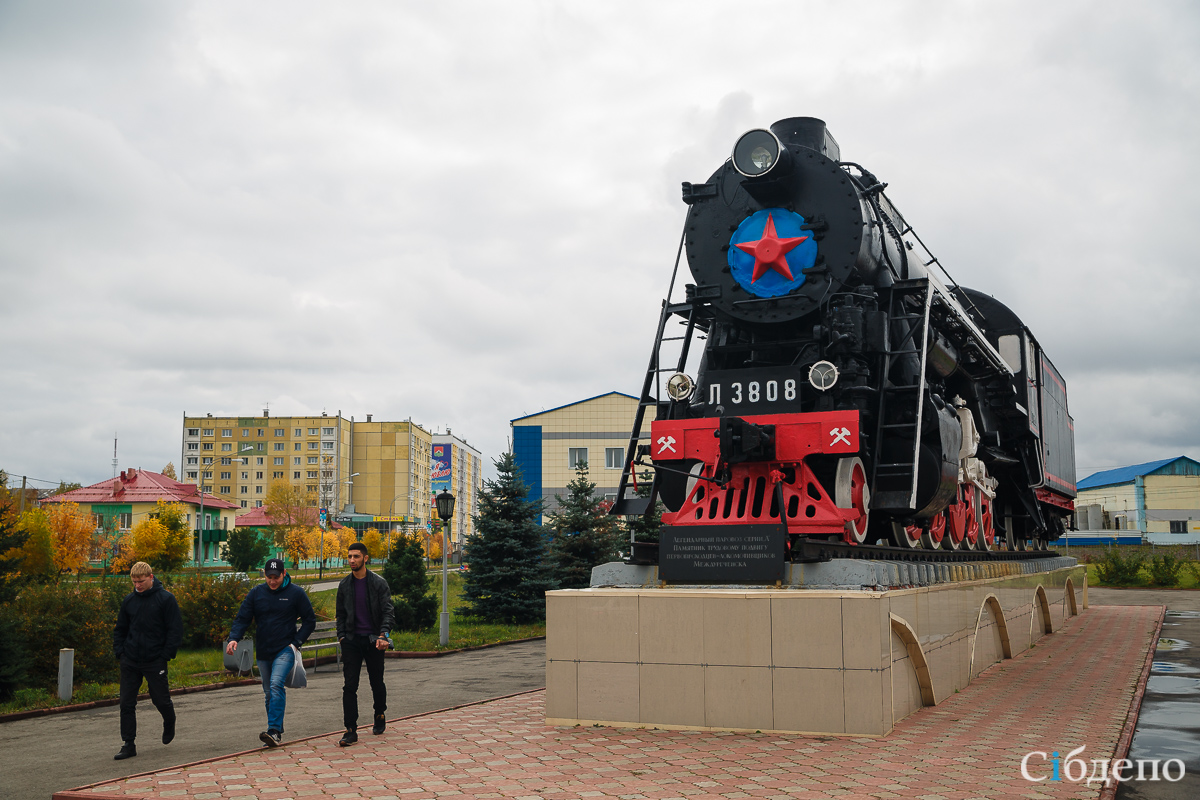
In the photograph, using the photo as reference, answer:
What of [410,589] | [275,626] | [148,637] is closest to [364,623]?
[275,626]

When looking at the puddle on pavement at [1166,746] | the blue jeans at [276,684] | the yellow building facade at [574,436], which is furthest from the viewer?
the yellow building facade at [574,436]

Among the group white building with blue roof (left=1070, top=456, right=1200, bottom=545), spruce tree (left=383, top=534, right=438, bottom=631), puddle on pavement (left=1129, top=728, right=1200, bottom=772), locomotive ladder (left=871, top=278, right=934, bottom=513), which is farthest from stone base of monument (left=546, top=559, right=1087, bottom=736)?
white building with blue roof (left=1070, top=456, right=1200, bottom=545)

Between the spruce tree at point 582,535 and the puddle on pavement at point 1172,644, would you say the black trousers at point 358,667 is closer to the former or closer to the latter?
the puddle on pavement at point 1172,644

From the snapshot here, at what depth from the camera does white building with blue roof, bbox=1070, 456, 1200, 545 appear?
67375 mm

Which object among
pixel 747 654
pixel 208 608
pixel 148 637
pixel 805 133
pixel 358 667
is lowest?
pixel 208 608

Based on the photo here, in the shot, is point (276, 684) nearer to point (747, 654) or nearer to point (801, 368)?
point (747, 654)

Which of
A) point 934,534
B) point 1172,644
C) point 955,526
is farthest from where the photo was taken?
point 1172,644

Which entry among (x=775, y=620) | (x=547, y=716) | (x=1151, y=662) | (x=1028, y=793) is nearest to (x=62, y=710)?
(x=547, y=716)

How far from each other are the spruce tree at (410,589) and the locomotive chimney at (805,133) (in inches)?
496

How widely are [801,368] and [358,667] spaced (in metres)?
5.01

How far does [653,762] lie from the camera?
21.2 feet

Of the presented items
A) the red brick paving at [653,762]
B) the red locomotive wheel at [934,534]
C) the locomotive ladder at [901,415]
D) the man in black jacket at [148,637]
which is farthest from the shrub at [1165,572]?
the man in black jacket at [148,637]

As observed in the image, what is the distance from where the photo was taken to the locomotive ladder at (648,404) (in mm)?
9234

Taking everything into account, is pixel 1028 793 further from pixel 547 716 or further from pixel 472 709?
pixel 472 709
